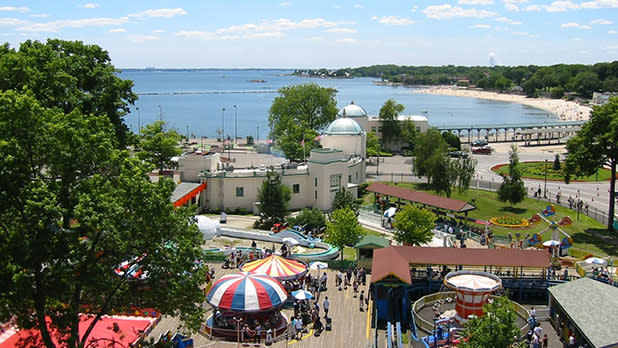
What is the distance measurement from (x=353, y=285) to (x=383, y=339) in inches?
239

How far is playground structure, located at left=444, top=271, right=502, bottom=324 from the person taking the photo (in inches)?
1018

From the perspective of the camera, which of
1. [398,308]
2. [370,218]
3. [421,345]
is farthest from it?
[370,218]

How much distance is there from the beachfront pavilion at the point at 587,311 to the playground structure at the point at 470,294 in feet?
9.58

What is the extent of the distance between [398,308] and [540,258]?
826 centimetres

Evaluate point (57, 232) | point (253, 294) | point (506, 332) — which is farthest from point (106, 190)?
point (506, 332)

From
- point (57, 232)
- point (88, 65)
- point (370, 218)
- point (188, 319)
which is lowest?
point (370, 218)

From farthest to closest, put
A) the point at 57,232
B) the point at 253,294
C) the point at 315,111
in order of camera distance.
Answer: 1. the point at 315,111
2. the point at 253,294
3. the point at 57,232

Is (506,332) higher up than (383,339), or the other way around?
(506,332)

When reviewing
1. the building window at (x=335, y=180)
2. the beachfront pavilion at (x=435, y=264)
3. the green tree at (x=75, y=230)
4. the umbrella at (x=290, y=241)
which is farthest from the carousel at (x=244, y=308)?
the building window at (x=335, y=180)

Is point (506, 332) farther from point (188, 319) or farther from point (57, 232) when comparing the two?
point (57, 232)

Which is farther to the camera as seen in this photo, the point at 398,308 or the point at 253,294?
the point at 398,308

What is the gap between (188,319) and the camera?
60.6 ft

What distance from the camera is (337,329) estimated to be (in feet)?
86.7

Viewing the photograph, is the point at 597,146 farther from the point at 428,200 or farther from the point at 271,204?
the point at 271,204
